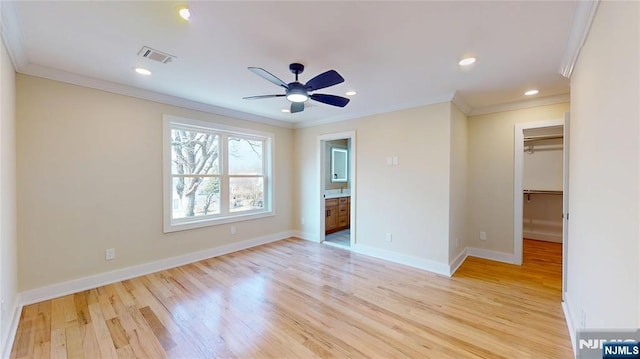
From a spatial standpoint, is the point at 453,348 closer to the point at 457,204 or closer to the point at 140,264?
the point at 457,204

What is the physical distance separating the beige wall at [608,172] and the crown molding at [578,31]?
2.2 inches

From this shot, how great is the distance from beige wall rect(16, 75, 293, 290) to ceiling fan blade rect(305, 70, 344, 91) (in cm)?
246

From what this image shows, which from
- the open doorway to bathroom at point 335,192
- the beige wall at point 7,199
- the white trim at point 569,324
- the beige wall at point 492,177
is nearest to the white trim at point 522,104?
the beige wall at point 492,177

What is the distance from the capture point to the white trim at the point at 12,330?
1.88 meters

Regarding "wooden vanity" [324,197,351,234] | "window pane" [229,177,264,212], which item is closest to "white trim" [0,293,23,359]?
"window pane" [229,177,264,212]

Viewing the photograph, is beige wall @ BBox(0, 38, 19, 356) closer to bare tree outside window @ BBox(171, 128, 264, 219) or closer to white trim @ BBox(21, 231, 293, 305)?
white trim @ BBox(21, 231, 293, 305)

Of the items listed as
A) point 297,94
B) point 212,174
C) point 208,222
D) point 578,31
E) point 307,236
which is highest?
point 578,31

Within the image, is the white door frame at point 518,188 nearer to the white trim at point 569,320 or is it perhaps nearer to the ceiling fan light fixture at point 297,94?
the white trim at point 569,320

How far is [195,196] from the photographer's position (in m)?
4.15

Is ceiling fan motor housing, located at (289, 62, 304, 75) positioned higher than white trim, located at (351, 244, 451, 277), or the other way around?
ceiling fan motor housing, located at (289, 62, 304, 75)

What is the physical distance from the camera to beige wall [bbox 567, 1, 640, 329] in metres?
1.07

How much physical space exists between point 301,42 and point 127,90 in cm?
254

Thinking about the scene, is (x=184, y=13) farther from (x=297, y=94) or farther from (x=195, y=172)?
(x=195, y=172)

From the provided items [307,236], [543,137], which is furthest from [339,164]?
Answer: [543,137]
